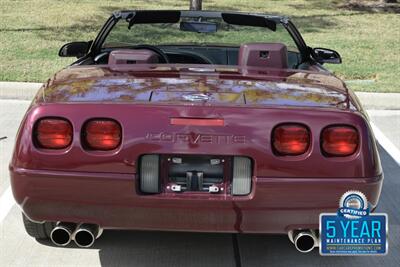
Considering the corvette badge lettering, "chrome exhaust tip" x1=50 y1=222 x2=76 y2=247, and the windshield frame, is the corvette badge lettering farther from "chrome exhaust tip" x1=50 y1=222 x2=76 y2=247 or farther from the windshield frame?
the windshield frame

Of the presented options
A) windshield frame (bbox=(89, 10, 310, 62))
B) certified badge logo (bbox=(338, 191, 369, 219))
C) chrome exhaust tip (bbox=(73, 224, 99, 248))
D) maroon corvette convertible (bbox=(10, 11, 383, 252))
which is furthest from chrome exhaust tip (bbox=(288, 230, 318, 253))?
windshield frame (bbox=(89, 10, 310, 62))

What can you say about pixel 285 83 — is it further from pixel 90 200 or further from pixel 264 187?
pixel 90 200

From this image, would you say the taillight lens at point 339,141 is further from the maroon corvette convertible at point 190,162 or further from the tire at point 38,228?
the tire at point 38,228

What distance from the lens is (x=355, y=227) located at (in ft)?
9.82

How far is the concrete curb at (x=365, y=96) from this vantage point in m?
7.95

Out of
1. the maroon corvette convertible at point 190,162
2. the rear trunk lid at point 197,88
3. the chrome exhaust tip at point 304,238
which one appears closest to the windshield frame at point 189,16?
the rear trunk lid at point 197,88

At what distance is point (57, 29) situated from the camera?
12.7 m

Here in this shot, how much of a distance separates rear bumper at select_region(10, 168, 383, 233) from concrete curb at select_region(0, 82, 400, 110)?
5.14 m

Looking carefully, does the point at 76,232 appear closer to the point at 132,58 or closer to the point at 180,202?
the point at 180,202

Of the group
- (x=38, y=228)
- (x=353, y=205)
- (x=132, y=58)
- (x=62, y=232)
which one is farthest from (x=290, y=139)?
(x=38, y=228)

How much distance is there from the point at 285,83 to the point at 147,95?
81 centimetres

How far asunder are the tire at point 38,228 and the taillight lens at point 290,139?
1458 millimetres

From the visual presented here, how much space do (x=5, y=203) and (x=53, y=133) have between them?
178cm

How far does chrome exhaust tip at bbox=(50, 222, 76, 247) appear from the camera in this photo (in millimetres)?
3134
